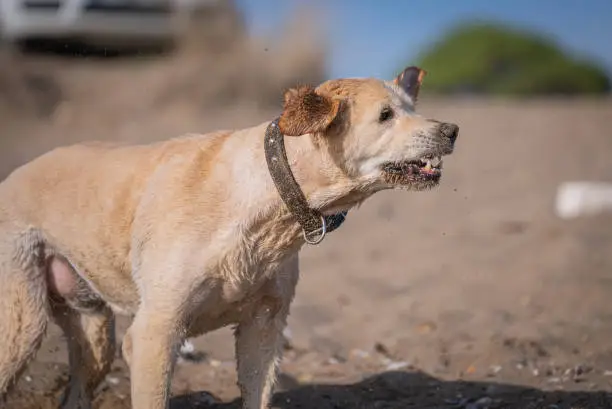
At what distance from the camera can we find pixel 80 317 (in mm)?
5688

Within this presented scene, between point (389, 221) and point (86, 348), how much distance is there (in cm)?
735

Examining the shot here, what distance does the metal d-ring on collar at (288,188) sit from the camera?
14.9 ft

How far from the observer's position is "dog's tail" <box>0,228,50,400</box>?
5.13 metres

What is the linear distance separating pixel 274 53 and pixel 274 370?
498 inches

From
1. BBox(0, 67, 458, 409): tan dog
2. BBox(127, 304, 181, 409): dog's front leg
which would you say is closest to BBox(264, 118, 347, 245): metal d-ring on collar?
BBox(0, 67, 458, 409): tan dog

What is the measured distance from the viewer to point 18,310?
515 centimetres

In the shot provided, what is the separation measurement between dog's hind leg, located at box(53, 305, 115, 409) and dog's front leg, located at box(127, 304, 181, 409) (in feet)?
3.64

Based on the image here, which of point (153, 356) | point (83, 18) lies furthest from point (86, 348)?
point (83, 18)

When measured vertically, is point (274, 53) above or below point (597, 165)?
above

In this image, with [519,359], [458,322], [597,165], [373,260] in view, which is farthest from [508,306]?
[597,165]

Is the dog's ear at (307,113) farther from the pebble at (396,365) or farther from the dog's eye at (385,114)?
the pebble at (396,365)

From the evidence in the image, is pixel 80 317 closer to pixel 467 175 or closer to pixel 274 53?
pixel 467 175

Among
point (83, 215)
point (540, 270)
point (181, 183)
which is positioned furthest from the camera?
point (540, 270)

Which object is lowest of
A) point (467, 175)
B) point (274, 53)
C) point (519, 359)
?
point (519, 359)
